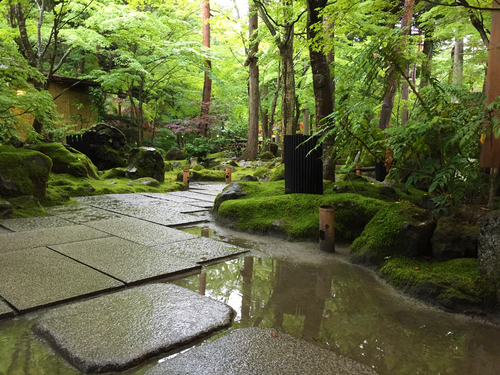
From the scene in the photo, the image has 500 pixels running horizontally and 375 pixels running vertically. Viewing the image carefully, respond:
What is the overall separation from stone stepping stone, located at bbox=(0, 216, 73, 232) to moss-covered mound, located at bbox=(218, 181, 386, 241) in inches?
96.1

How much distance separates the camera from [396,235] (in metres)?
3.43

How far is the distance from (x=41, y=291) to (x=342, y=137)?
315cm

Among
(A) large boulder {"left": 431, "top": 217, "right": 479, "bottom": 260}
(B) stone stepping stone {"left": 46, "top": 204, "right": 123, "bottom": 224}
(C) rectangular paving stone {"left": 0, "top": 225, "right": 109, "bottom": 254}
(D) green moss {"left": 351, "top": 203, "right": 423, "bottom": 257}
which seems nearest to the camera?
(A) large boulder {"left": 431, "top": 217, "right": 479, "bottom": 260}

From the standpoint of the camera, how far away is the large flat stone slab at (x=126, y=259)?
3177mm

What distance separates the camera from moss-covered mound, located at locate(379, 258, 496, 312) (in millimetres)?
2621

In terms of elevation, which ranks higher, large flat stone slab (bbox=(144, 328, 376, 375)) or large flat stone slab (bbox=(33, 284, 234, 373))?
large flat stone slab (bbox=(33, 284, 234, 373))

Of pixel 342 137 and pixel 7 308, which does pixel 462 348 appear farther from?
pixel 7 308

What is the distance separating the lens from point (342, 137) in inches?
146

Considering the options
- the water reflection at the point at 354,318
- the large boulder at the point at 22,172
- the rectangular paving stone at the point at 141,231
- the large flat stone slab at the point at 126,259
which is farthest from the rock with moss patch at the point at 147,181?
the water reflection at the point at 354,318

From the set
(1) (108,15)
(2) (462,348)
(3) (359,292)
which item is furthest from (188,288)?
(1) (108,15)

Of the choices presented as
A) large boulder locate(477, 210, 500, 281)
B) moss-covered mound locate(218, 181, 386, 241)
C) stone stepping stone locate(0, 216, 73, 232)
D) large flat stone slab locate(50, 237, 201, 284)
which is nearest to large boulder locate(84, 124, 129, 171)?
stone stepping stone locate(0, 216, 73, 232)

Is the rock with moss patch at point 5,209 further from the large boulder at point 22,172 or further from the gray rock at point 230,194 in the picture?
the gray rock at point 230,194

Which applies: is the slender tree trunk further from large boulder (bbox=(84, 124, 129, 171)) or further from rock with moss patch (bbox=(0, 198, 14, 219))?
rock with moss patch (bbox=(0, 198, 14, 219))

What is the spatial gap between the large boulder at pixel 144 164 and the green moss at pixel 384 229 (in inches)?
300
